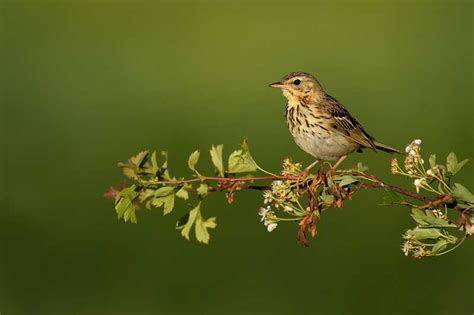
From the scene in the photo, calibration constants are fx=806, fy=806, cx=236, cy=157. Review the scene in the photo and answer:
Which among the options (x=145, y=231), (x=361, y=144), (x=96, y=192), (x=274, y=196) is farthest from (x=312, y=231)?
(x=96, y=192)

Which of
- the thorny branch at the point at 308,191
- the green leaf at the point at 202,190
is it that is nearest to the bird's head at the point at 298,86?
the thorny branch at the point at 308,191

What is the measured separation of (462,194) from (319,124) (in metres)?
2.43

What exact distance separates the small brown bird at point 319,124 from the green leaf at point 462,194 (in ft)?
6.91

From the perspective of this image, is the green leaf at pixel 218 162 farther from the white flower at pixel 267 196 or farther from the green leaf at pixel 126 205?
the green leaf at pixel 126 205

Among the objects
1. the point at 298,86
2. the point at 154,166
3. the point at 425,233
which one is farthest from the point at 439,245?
the point at 298,86

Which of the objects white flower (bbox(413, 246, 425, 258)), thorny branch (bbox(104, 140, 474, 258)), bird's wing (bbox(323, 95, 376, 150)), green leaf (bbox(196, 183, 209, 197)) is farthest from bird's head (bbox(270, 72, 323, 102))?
white flower (bbox(413, 246, 425, 258))

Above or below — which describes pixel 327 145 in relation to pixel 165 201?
below

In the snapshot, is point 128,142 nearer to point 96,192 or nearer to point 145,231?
point 96,192

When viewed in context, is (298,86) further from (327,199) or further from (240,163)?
(327,199)

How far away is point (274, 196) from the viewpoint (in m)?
2.96

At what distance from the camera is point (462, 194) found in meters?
2.52

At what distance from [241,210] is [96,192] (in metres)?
1.88

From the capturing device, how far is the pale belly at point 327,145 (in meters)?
4.84

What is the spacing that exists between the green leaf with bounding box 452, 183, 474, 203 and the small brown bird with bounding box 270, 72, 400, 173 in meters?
2.11
